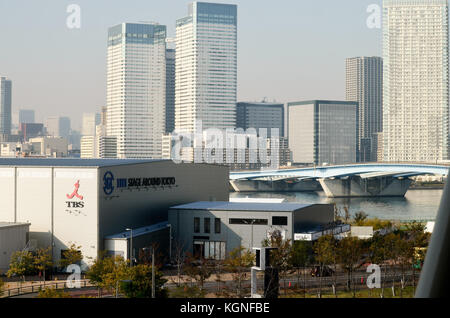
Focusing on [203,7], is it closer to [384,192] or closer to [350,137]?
[350,137]

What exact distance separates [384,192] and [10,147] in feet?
287

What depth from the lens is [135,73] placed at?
119000mm

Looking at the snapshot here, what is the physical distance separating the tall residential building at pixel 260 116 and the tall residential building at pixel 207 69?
1585 centimetres

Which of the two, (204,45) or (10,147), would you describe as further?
(10,147)

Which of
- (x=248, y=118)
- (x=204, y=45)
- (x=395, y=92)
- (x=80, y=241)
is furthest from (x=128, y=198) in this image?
(x=248, y=118)

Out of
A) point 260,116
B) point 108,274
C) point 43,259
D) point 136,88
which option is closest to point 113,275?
point 108,274

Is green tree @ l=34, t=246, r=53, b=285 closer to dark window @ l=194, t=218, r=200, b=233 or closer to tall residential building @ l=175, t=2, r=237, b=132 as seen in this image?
dark window @ l=194, t=218, r=200, b=233

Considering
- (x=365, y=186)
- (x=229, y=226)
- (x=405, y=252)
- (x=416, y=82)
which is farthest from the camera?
(x=416, y=82)

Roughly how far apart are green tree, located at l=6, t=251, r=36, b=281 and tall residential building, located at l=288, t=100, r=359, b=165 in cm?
9779

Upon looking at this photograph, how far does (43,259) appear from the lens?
17484 millimetres

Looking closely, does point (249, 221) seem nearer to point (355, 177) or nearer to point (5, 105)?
point (355, 177)

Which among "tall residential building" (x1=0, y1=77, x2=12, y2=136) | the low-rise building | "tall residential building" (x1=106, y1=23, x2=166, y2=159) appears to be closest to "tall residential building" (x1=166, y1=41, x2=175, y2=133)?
"tall residential building" (x1=106, y1=23, x2=166, y2=159)

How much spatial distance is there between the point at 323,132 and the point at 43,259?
102m

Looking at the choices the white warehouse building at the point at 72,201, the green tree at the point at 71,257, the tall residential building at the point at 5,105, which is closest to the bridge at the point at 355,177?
the white warehouse building at the point at 72,201
